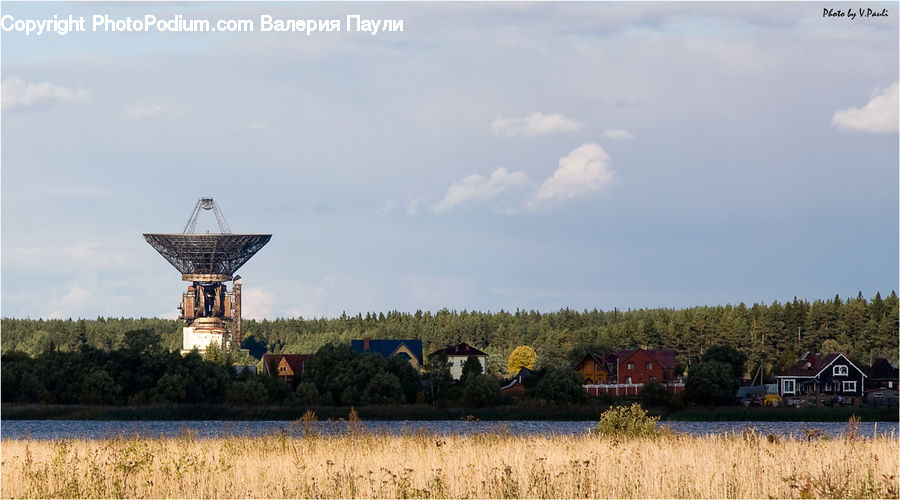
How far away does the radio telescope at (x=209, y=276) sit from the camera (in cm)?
15050

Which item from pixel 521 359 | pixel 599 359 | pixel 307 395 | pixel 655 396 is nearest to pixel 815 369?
pixel 599 359

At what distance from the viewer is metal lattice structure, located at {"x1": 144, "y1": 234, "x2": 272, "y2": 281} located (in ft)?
492

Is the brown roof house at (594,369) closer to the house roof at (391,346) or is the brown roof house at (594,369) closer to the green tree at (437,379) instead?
the house roof at (391,346)

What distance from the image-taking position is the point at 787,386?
378 feet

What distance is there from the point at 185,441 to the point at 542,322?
170665mm

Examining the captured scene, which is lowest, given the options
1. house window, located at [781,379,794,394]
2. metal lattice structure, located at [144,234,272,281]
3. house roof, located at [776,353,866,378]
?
house window, located at [781,379,794,394]

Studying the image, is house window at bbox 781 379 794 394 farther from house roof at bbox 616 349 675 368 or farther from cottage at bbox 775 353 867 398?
house roof at bbox 616 349 675 368

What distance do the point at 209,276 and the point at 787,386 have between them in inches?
2871

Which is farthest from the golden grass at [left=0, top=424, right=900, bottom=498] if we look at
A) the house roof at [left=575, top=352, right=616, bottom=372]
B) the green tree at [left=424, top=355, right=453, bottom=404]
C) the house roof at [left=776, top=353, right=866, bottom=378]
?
the house roof at [left=575, top=352, right=616, bottom=372]

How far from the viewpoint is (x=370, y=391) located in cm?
9244

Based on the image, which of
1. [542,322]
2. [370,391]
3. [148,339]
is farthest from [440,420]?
[542,322]

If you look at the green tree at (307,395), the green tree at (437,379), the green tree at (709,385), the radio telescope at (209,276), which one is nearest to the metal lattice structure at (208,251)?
the radio telescope at (209,276)

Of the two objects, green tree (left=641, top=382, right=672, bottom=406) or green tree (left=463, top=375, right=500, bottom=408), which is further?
green tree (left=641, top=382, right=672, bottom=406)

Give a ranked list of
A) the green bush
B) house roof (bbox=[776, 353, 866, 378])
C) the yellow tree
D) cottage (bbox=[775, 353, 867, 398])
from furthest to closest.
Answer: the yellow tree < house roof (bbox=[776, 353, 866, 378]) < cottage (bbox=[775, 353, 867, 398]) < the green bush
